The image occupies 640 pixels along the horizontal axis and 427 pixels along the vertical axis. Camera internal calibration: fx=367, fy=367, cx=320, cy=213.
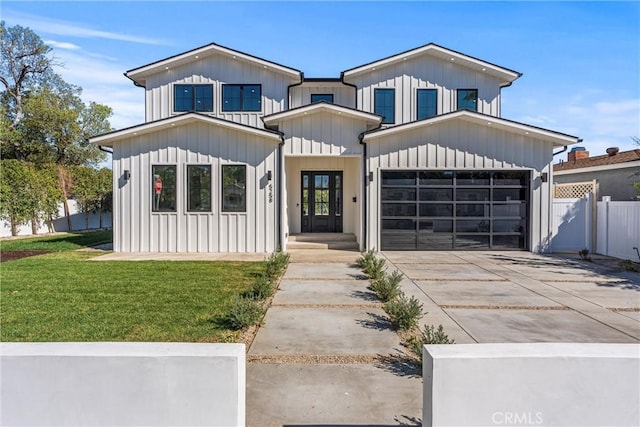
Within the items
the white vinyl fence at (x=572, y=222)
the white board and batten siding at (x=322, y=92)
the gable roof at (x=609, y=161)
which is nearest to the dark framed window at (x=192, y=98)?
the white board and batten siding at (x=322, y=92)

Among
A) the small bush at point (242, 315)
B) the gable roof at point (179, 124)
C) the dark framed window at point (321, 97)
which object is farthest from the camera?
the dark framed window at point (321, 97)

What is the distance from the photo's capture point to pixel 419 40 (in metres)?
14.7

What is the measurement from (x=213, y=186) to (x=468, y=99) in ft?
34.9

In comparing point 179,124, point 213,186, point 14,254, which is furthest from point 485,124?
point 14,254

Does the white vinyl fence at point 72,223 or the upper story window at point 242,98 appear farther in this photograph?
the white vinyl fence at point 72,223

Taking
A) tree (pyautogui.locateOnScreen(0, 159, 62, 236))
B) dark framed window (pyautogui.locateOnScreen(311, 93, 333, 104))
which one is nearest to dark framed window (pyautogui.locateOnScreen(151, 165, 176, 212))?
dark framed window (pyautogui.locateOnScreen(311, 93, 333, 104))

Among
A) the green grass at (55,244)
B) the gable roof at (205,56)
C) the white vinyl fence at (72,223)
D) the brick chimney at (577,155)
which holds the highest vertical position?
the gable roof at (205,56)

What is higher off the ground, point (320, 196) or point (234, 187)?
point (234, 187)

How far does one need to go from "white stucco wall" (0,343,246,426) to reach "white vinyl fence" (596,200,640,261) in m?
12.5

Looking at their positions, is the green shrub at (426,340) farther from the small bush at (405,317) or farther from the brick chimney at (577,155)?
the brick chimney at (577,155)

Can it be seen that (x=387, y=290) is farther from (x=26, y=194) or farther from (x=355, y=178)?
(x=26, y=194)

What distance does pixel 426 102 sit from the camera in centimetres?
1474

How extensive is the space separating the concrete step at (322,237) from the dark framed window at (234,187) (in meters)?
2.34

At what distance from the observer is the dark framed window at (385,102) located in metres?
14.6
